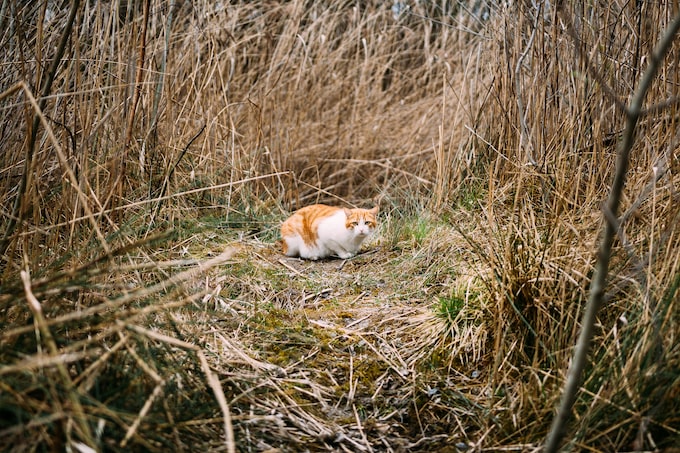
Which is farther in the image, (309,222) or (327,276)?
(309,222)

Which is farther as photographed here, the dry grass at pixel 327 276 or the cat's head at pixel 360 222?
the cat's head at pixel 360 222

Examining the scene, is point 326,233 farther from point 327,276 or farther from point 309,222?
point 327,276

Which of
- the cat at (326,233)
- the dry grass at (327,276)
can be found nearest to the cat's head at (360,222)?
the cat at (326,233)

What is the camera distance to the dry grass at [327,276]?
1277mm

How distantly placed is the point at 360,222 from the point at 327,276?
408mm

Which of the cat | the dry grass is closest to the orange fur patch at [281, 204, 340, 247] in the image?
the cat

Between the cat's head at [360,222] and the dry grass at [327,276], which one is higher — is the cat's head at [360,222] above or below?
below

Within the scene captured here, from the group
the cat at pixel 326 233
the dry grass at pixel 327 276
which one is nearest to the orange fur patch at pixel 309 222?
the cat at pixel 326 233

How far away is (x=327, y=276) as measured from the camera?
111 inches

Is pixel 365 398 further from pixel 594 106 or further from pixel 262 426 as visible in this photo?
pixel 594 106

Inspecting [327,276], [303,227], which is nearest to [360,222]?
[303,227]

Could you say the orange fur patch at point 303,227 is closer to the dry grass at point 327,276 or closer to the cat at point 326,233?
the cat at point 326,233

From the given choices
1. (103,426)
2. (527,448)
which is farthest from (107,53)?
(527,448)

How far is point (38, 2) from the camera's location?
2252 mm
